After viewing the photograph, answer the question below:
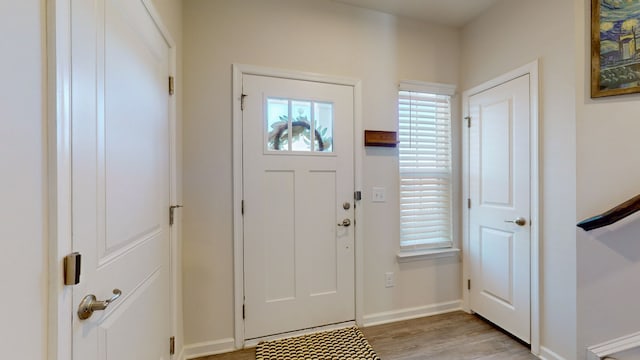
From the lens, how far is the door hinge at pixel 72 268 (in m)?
0.76

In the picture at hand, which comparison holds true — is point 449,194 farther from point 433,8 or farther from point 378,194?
point 433,8

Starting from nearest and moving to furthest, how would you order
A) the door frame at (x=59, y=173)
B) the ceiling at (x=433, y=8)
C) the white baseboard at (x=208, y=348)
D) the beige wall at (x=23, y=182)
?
the beige wall at (x=23, y=182), the door frame at (x=59, y=173), the white baseboard at (x=208, y=348), the ceiling at (x=433, y=8)

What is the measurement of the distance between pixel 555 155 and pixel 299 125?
1851mm

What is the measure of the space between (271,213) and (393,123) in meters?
1.36

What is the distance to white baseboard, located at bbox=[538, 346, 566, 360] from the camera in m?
1.90

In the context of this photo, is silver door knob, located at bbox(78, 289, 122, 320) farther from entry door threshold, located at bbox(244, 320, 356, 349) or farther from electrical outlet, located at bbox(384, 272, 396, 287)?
electrical outlet, located at bbox(384, 272, 396, 287)

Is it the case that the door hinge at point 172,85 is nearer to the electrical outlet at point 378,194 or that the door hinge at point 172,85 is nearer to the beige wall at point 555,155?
the electrical outlet at point 378,194

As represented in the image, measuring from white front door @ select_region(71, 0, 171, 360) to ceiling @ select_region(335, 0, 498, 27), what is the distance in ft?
5.88

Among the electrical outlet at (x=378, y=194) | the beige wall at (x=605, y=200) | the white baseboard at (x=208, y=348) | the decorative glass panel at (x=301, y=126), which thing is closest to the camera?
the beige wall at (x=605, y=200)

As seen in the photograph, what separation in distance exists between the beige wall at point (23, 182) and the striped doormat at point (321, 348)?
161 cm

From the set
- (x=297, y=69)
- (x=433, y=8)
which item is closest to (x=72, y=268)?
(x=297, y=69)

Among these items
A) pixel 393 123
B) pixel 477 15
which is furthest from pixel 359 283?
pixel 477 15

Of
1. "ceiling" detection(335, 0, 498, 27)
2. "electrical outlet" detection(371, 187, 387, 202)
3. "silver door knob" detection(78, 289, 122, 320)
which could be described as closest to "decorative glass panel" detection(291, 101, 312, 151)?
"electrical outlet" detection(371, 187, 387, 202)

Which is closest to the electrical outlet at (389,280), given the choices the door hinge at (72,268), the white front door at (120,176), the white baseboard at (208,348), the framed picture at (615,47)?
the white baseboard at (208,348)
